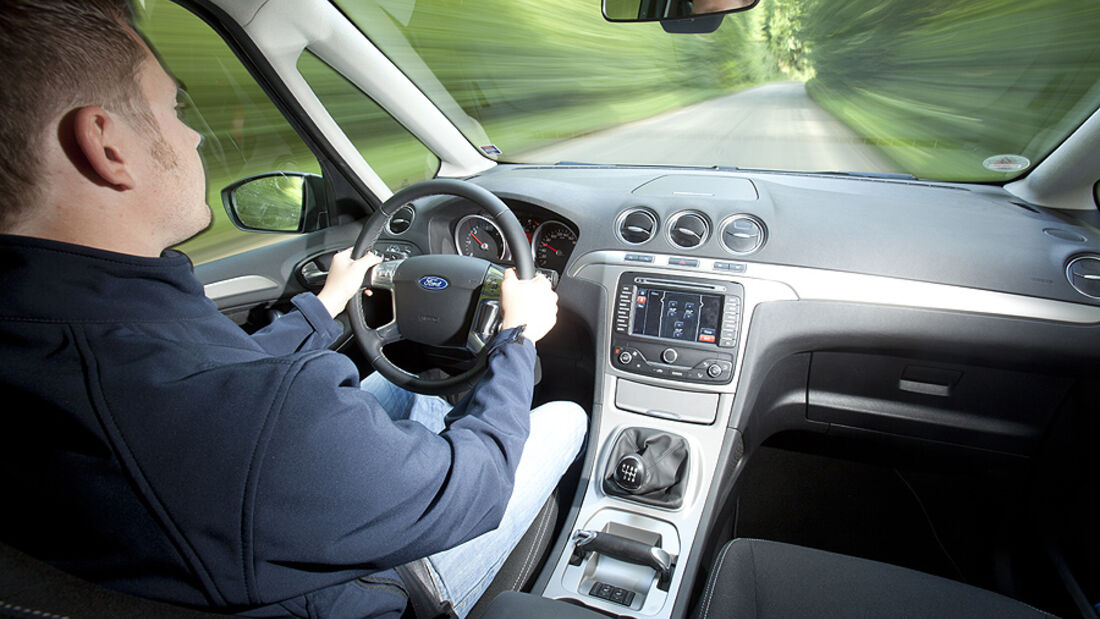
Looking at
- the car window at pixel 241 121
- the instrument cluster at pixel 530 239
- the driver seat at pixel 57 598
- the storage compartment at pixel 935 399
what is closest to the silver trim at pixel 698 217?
the instrument cluster at pixel 530 239

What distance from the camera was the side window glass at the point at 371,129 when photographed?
2.45 metres

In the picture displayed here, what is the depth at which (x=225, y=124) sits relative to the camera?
253 centimetres

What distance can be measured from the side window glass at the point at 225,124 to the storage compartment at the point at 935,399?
246 centimetres

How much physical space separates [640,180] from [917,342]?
1.22 metres

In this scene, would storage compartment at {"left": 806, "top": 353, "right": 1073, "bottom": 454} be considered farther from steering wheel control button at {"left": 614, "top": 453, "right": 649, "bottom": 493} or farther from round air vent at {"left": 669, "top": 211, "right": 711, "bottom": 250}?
steering wheel control button at {"left": 614, "top": 453, "right": 649, "bottom": 493}

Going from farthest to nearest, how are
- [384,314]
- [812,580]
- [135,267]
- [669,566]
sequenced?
[384,314], [669,566], [812,580], [135,267]

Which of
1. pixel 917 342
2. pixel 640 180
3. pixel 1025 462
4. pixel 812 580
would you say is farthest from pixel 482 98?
pixel 1025 462

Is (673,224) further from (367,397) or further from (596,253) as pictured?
(367,397)

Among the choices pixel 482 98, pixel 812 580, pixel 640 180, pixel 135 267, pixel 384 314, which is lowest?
pixel 812 580

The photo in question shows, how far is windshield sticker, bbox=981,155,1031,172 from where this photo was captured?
2.04 m

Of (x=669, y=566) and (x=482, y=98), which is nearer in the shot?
(x=669, y=566)

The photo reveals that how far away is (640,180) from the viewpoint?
2.48 metres

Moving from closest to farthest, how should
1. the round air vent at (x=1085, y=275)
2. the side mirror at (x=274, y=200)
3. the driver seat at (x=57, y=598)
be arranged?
the driver seat at (x=57, y=598)
the round air vent at (x=1085, y=275)
the side mirror at (x=274, y=200)

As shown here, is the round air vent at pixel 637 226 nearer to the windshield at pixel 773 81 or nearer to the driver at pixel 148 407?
the windshield at pixel 773 81
